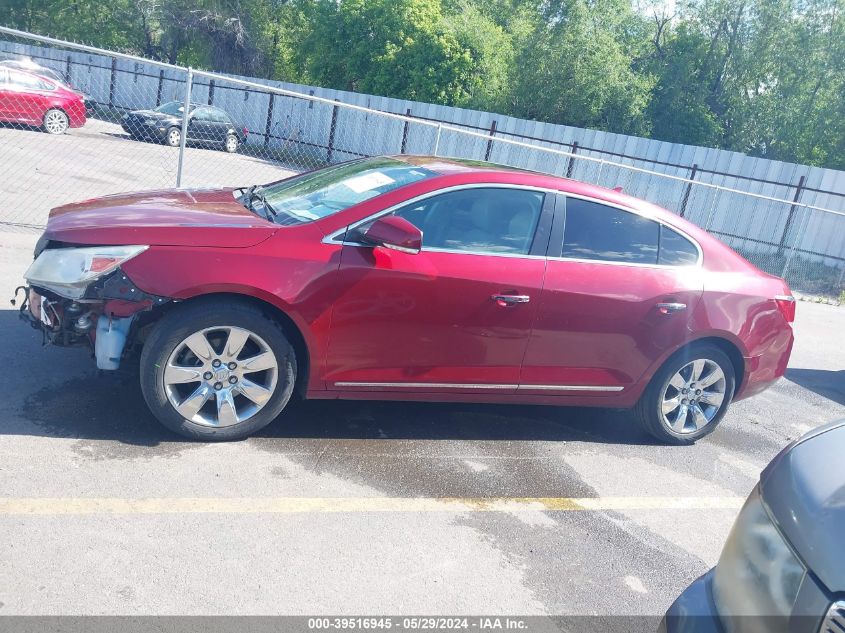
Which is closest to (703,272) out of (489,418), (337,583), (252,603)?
(489,418)

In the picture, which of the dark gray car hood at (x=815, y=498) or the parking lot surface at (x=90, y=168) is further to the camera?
the parking lot surface at (x=90, y=168)

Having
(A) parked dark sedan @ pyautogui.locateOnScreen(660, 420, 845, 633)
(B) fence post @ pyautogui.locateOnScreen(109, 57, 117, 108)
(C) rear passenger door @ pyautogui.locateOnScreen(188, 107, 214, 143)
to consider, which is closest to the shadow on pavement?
(A) parked dark sedan @ pyautogui.locateOnScreen(660, 420, 845, 633)

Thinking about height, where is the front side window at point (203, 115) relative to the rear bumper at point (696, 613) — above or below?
below

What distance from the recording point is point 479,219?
4.86m

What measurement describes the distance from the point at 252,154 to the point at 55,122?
546 cm

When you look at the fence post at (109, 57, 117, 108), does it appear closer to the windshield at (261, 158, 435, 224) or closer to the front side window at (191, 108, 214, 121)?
the front side window at (191, 108, 214, 121)

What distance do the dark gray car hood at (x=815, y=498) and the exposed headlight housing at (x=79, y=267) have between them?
3.22 metres

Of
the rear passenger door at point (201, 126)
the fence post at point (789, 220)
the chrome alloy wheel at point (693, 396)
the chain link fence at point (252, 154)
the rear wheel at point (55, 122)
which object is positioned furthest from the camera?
the rear passenger door at point (201, 126)

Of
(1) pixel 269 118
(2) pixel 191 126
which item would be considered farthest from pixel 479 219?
(1) pixel 269 118

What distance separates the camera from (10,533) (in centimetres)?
338

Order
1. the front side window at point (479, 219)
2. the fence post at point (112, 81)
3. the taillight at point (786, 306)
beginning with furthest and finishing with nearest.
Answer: the fence post at point (112, 81), the taillight at point (786, 306), the front side window at point (479, 219)

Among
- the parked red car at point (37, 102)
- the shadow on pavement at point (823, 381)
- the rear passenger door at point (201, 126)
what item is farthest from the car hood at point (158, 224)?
the rear passenger door at point (201, 126)

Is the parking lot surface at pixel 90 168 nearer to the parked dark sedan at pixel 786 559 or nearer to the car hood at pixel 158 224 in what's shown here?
the car hood at pixel 158 224

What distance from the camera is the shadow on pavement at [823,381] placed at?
7.73 meters
